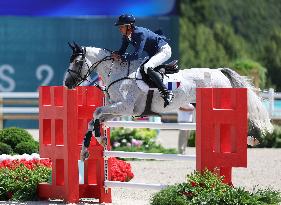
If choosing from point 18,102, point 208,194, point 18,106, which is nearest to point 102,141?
point 208,194

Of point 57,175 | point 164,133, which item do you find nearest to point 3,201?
point 57,175

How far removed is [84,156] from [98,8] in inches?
756

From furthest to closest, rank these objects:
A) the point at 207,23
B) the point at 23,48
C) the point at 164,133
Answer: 1. the point at 207,23
2. the point at 23,48
3. the point at 164,133

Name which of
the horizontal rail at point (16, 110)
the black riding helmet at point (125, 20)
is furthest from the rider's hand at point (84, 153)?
the horizontal rail at point (16, 110)

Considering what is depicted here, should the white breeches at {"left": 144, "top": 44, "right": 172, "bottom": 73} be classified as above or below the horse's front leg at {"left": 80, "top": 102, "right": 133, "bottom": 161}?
above

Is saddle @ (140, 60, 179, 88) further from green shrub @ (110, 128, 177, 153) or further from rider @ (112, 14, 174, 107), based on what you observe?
green shrub @ (110, 128, 177, 153)

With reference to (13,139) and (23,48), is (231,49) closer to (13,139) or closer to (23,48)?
(23,48)

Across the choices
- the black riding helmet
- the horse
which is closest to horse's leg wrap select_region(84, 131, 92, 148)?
the horse

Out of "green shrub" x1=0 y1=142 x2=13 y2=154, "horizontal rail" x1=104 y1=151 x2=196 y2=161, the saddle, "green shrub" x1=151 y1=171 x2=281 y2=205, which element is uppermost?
the saddle

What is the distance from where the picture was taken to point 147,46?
11.9 m

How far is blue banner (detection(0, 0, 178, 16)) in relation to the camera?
30406 mm

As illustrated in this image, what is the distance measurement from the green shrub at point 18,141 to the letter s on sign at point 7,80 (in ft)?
45.0

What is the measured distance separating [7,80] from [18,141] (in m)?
14.3

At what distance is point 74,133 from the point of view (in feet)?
38.9
